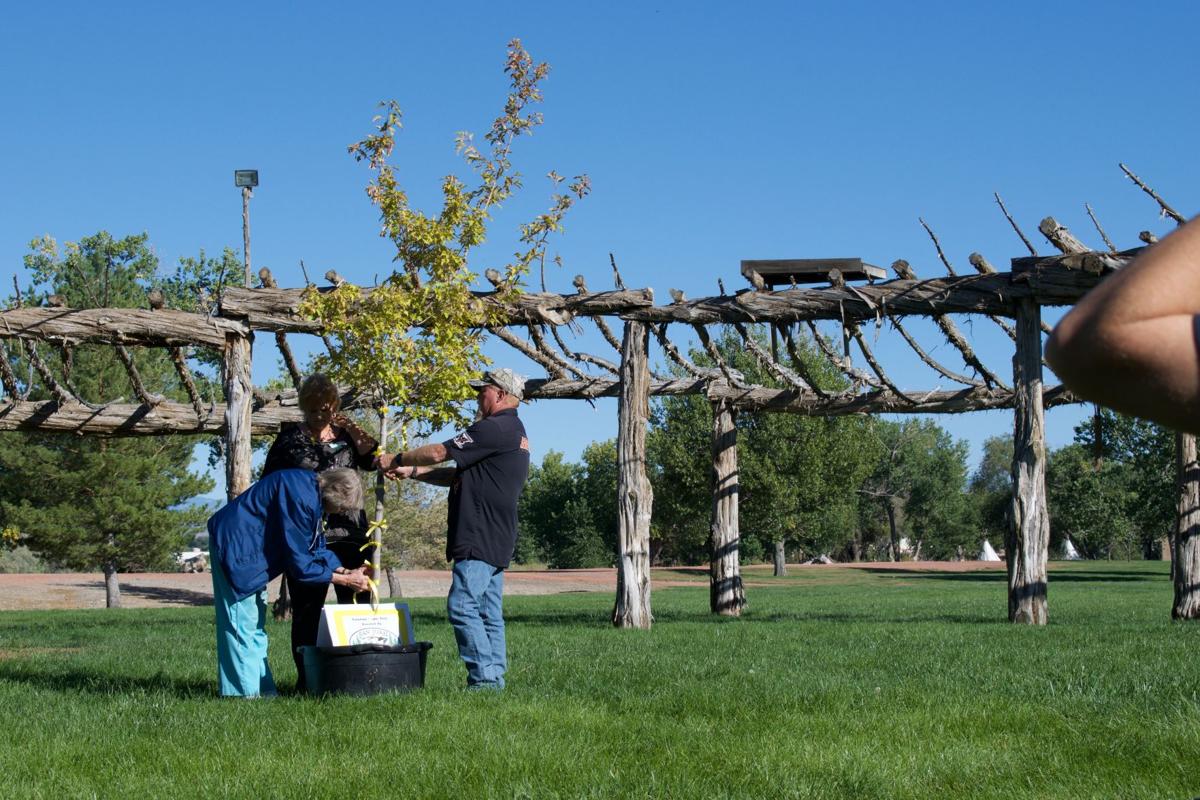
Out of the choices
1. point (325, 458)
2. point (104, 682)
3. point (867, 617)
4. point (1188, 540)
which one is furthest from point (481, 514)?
point (1188, 540)

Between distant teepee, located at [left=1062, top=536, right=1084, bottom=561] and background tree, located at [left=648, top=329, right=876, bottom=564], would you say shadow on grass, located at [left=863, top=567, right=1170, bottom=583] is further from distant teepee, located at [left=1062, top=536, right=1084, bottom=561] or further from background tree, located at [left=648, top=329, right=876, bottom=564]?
distant teepee, located at [left=1062, top=536, right=1084, bottom=561]

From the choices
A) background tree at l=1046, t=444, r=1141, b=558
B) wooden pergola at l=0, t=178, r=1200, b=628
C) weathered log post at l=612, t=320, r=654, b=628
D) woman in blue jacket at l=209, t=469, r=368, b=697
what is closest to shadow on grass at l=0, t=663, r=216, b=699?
woman in blue jacket at l=209, t=469, r=368, b=697

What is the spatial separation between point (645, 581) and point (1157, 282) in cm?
1417

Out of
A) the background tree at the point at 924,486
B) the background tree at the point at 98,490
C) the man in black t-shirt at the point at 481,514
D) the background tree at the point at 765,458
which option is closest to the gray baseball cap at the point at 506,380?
the man in black t-shirt at the point at 481,514

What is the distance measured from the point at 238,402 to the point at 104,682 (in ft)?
21.2

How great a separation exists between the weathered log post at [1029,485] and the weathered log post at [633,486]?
435 cm

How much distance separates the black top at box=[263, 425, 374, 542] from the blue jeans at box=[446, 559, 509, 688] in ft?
A: 3.27

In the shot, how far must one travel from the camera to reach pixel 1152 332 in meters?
1.16

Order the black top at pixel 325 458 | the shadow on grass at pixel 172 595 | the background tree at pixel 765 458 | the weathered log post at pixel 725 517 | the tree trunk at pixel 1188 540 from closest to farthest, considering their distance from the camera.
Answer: the black top at pixel 325 458
the tree trunk at pixel 1188 540
the weathered log post at pixel 725 517
the shadow on grass at pixel 172 595
the background tree at pixel 765 458

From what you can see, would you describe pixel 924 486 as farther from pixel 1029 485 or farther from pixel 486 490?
pixel 486 490

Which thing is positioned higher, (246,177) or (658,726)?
(246,177)

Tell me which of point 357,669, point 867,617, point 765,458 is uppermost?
point 765,458

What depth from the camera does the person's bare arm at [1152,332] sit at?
114cm

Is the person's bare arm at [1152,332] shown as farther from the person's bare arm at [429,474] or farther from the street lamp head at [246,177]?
the street lamp head at [246,177]
